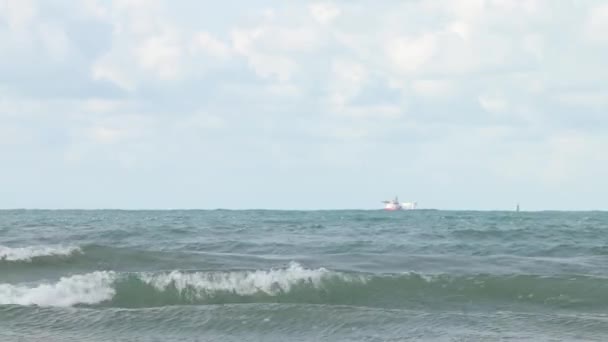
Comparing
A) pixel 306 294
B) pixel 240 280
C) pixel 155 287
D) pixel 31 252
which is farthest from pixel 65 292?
pixel 31 252

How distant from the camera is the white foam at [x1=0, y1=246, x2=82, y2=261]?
21688mm

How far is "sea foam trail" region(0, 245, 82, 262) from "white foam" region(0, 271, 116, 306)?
5428 mm

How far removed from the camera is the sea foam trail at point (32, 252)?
2169 centimetres

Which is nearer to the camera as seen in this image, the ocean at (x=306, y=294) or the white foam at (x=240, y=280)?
the ocean at (x=306, y=294)

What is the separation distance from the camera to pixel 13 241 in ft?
98.8

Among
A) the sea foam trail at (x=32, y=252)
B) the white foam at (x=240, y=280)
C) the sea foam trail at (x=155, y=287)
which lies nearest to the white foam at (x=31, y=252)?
the sea foam trail at (x=32, y=252)

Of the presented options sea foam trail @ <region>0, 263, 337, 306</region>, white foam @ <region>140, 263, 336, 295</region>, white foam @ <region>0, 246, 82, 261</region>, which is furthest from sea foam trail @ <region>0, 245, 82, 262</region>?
white foam @ <region>140, 263, 336, 295</region>

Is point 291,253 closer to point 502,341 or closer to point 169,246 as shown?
point 169,246

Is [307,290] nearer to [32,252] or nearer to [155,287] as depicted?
[155,287]

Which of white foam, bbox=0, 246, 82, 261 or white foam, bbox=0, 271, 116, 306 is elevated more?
white foam, bbox=0, 246, 82, 261

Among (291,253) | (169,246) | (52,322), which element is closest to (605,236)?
(291,253)

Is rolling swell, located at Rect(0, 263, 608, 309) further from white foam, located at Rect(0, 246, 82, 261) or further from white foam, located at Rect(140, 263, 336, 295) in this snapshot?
white foam, located at Rect(0, 246, 82, 261)

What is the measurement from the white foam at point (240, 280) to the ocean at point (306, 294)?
0.03 metres

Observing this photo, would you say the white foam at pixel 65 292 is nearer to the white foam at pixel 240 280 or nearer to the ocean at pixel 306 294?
the ocean at pixel 306 294
